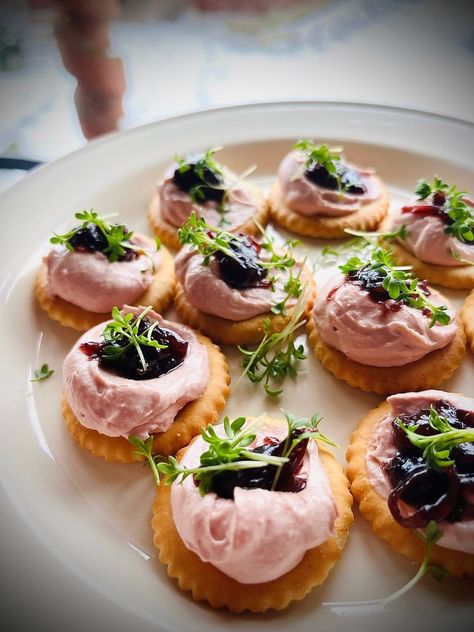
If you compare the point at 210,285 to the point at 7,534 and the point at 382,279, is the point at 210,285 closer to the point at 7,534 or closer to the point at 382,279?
the point at 382,279

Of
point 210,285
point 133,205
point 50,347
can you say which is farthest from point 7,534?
point 133,205

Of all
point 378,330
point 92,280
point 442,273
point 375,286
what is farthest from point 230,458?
point 442,273

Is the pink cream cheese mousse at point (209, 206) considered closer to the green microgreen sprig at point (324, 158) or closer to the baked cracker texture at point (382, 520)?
the green microgreen sprig at point (324, 158)

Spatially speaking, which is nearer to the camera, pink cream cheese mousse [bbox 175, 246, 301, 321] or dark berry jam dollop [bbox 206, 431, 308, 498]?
dark berry jam dollop [bbox 206, 431, 308, 498]

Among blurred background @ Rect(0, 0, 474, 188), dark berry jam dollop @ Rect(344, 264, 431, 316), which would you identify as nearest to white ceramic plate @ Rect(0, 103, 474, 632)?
dark berry jam dollop @ Rect(344, 264, 431, 316)

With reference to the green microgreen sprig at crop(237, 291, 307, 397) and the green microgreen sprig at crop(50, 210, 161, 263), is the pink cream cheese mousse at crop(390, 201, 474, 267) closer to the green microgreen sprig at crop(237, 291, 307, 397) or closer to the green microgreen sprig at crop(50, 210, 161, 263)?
the green microgreen sprig at crop(237, 291, 307, 397)
